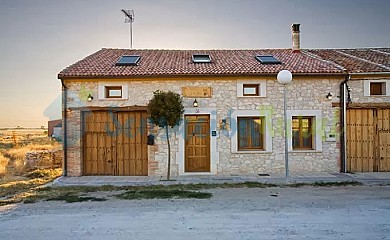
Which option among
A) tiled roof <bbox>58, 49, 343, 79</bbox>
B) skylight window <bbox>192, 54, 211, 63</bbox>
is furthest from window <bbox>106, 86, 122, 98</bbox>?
skylight window <bbox>192, 54, 211, 63</bbox>

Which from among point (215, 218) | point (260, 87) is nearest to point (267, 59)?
point (260, 87)

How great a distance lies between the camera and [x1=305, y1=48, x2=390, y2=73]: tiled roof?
13.0 metres

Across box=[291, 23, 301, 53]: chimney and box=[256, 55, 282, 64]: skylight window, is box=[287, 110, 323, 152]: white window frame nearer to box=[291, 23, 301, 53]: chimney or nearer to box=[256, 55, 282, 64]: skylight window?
box=[256, 55, 282, 64]: skylight window

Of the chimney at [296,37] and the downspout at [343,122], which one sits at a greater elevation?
the chimney at [296,37]

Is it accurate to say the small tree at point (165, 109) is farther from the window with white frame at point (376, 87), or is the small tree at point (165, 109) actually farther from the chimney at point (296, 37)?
the chimney at point (296, 37)

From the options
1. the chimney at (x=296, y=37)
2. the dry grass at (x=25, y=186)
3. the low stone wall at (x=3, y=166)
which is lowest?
the dry grass at (x=25, y=186)

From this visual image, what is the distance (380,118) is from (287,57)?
454 cm

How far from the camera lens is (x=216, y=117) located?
41.7 ft

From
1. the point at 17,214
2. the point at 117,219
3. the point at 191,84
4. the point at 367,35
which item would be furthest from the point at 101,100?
the point at 367,35

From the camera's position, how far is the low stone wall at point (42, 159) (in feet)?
52.6

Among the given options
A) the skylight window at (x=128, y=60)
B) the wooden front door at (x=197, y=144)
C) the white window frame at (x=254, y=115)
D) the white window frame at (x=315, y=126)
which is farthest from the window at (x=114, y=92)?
the white window frame at (x=315, y=126)

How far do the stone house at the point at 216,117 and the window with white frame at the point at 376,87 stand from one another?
0.13ft

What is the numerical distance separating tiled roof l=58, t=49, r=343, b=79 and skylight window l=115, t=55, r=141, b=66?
0.22 m

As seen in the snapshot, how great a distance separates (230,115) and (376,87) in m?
5.90
